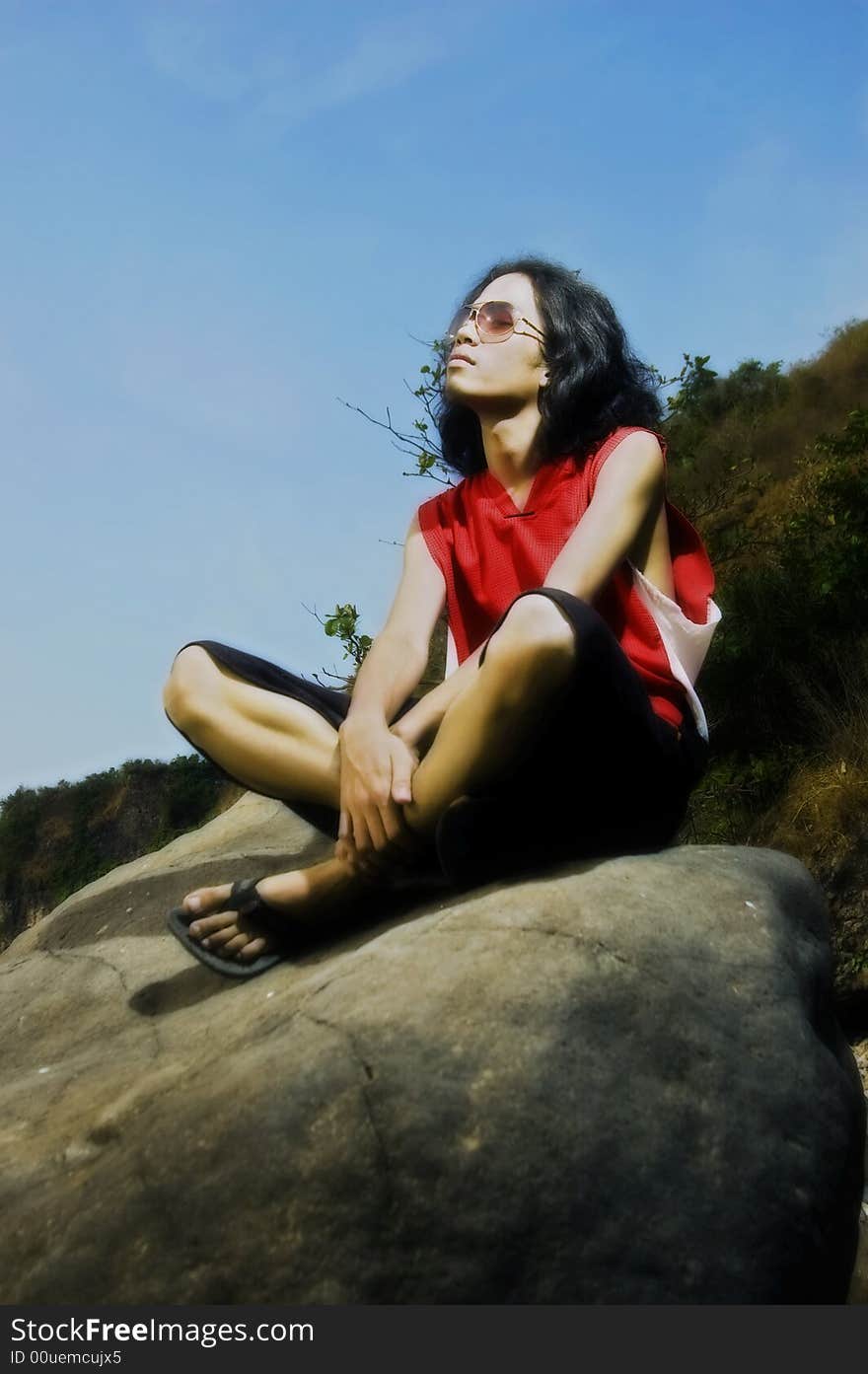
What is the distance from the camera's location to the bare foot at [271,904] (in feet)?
11.0

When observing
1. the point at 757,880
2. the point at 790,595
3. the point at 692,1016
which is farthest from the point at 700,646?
the point at 790,595

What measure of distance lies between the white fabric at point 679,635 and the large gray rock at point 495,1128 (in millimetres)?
486

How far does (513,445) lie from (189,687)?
1.09 m

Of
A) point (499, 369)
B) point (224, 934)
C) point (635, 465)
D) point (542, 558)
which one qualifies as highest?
point (499, 369)

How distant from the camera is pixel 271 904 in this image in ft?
11.3

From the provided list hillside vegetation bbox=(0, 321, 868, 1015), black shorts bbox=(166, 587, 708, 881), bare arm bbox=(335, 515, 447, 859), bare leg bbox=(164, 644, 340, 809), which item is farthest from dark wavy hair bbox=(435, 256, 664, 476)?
hillside vegetation bbox=(0, 321, 868, 1015)

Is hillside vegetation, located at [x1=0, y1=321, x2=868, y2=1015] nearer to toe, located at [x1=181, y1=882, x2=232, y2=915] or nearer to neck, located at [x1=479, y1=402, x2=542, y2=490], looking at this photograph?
neck, located at [x1=479, y1=402, x2=542, y2=490]


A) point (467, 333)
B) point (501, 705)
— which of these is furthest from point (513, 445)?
point (501, 705)

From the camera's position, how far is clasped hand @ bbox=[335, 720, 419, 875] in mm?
3182

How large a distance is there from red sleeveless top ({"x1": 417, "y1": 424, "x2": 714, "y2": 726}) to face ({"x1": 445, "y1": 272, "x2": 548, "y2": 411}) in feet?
0.70

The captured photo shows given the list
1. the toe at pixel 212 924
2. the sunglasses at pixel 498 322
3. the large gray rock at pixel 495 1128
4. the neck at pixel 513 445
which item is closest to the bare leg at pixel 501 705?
the large gray rock at pixel 495 1128

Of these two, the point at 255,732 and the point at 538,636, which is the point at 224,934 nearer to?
the point at 255,732

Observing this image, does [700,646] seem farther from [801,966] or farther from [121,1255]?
[121,1255]

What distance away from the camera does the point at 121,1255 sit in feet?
8.02
